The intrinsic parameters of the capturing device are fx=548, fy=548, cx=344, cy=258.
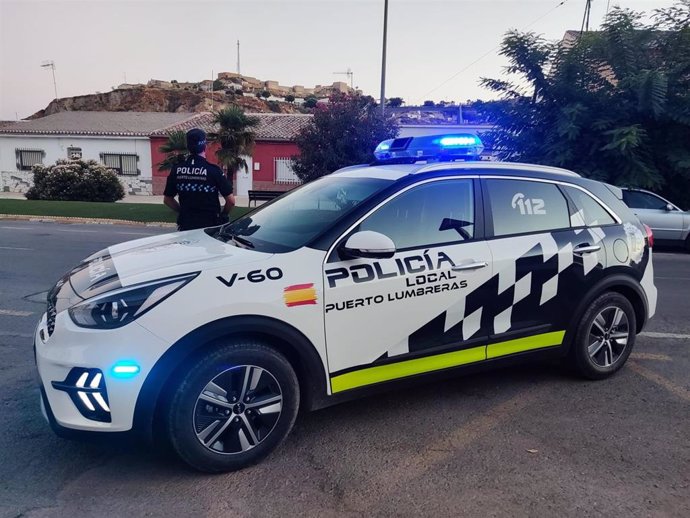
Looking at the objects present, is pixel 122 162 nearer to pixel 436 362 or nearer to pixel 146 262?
pixel 146 262

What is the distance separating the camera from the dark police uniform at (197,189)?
5.12 m

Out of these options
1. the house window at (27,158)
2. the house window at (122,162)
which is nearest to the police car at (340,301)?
the house window at (122,162)

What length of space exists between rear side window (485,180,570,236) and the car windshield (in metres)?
0.81

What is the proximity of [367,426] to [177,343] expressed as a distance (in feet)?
4.58

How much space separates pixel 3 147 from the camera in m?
33.7

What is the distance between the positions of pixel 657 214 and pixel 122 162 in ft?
95.1

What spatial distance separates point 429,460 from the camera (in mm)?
3072

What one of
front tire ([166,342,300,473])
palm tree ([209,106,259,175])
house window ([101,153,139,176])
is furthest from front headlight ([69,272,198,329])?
house window ([101,153,139,176])

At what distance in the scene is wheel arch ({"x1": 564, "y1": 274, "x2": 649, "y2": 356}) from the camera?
13.1ft

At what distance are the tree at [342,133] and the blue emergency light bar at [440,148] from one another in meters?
12.2

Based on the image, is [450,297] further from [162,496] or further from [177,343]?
[162,496]

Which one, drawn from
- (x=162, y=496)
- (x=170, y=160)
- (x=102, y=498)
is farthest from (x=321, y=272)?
(x=170, y=160)

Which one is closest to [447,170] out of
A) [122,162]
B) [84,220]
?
[84,220]

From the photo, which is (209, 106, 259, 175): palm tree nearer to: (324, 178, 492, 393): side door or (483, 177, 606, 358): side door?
(483, 177, 606, 358): side door
